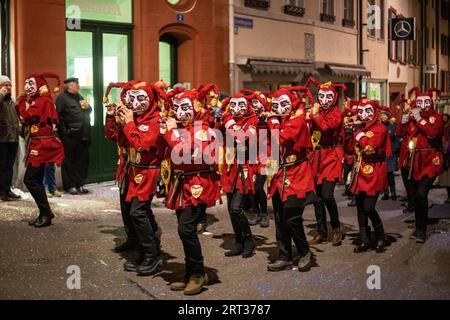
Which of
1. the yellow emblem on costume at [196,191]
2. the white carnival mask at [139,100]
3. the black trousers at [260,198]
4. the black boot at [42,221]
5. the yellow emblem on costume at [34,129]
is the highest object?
the white carnival mask at [139,100]

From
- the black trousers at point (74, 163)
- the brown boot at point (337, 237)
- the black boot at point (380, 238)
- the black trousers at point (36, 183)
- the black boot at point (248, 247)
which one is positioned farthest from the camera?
the black trousers at point (74, 163)

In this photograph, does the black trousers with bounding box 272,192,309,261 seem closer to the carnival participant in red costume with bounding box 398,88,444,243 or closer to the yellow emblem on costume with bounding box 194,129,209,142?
the yellow emblem on costume with bounding box 194,129,209,142

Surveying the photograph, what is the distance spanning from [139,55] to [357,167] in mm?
7502

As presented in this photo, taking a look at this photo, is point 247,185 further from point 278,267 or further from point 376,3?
point 376,3

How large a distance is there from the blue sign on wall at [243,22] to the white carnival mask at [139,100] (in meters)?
10.6

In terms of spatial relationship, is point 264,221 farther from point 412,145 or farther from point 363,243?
point 412,145

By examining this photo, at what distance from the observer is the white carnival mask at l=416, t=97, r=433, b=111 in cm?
980

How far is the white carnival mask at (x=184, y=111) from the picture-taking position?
712 centimetres

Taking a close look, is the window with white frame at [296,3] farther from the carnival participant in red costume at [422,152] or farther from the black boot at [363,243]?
the black boot at [363,243]

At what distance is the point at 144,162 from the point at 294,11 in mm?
14059

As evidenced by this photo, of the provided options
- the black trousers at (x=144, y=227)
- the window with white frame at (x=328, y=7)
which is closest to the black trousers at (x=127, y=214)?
the black trousers at (x=144, y=227)

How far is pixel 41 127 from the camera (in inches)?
400

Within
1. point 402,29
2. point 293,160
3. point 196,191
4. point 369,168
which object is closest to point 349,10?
point 402,29

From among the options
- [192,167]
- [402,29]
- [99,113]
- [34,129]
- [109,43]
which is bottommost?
[192,167]
